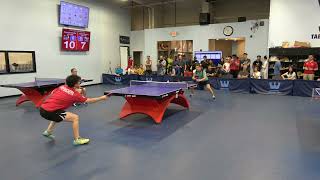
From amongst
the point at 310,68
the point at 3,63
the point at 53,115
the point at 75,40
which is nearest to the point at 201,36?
the point at 310,68

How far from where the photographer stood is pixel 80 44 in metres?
13.9

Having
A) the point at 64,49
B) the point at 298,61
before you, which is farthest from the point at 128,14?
the point at 298,61

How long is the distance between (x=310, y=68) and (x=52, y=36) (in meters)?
11.7

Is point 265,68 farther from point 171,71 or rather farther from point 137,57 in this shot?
point 137,57

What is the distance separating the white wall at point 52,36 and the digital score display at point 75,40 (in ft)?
0.96

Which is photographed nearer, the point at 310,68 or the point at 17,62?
the point at 17,62

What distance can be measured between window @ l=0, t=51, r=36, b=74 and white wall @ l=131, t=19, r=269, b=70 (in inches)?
301

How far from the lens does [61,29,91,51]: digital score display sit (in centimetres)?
1291

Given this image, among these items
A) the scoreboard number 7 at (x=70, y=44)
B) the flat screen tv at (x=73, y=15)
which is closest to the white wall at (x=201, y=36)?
the flat screen tv at (x=73, y=15)

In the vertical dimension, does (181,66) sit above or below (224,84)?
above

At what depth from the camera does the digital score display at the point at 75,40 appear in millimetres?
12914

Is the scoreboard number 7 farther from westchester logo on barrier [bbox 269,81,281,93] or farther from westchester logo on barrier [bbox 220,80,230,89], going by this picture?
westchester logo on barrier [bbox 269,81,281,93]

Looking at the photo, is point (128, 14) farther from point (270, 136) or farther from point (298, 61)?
point (270, 136)

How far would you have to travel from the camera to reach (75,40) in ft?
44.6
